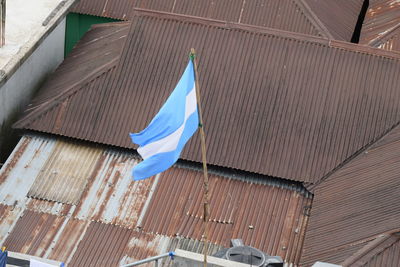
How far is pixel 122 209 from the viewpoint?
21844mm

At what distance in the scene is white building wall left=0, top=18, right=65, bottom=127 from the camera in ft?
79.9

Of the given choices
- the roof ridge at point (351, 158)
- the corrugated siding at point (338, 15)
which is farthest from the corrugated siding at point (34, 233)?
the corrugated siding at point (338, 15)

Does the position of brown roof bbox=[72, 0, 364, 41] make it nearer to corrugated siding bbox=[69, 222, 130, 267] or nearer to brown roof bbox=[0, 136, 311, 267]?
brown roof bbox=[0, 136, 311, 267]

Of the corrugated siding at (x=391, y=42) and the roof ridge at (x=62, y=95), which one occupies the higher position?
the corrugated siding at (x=391, y=42)

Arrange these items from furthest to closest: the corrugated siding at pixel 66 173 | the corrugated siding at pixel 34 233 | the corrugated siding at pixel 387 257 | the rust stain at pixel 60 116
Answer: the rust stain at pixel 60 116, the corrugated siding at pixel 66 173, the corrugated siding at pixel 34 233, the corrugated siding at pixel 387 257

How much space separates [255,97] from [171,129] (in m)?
8.15

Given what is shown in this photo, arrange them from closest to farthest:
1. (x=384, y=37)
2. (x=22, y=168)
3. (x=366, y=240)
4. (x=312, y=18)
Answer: (x=366, y=240), (x=22, y=168), (x=384, y=37), (x=312, y=18)

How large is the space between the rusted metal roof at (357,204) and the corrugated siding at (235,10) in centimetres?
752

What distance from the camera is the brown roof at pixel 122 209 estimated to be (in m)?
20.8

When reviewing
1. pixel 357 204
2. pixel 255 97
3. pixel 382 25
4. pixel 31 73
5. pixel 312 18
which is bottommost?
pixel 357 204

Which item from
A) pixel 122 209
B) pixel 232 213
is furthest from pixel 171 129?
pixel 122 209

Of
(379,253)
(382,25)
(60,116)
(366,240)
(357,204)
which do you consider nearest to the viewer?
(379,253)

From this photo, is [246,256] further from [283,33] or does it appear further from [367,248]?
[283,33]

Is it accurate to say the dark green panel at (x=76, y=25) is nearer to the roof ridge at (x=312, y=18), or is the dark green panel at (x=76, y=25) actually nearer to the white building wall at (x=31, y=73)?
the white building wall at (x=31, y=73)
